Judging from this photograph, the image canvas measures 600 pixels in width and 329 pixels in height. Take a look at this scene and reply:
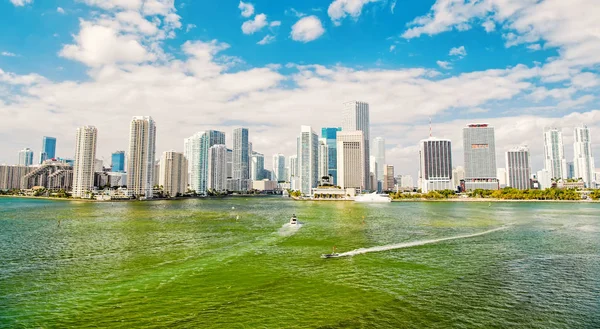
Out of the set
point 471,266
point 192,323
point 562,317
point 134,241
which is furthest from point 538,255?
point 134,241

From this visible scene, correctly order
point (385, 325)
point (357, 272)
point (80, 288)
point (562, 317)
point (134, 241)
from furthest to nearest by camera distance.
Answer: point (134, 241), point (357, 272), point (80, 288), point (562, 317), point (385, 325)

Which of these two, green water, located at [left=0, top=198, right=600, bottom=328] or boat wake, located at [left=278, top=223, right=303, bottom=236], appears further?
boat wake, located at [left=278, top=223, right=303, bottom=236]

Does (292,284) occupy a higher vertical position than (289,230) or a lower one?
lower

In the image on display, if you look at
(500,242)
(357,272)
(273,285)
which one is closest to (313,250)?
(357,272)

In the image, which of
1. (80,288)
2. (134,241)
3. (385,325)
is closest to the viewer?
(385,325)

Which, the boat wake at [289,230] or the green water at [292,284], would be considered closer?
the green water at [292,284]

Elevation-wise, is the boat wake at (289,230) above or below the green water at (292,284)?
above

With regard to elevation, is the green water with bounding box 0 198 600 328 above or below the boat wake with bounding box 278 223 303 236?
below

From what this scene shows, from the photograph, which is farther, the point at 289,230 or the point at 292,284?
the point at 289,230

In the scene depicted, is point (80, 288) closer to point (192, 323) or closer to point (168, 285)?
point (168, 285)

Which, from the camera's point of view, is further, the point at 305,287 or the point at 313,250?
the point at 313,250
